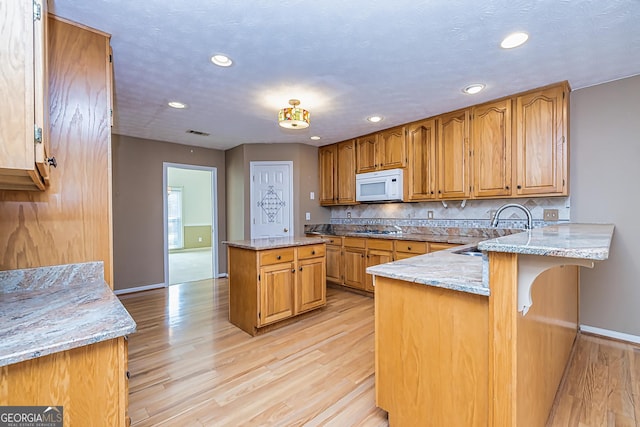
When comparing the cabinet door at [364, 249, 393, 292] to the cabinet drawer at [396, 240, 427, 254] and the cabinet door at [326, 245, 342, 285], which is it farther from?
the cabinet door at [326, 245, 342, 285]

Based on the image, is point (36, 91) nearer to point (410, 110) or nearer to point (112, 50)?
point (112, 50)

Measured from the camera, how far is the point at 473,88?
8.59ft

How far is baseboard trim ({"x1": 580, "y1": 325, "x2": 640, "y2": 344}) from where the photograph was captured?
2.43m

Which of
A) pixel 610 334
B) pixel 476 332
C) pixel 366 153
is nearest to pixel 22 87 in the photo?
pixel 476 332

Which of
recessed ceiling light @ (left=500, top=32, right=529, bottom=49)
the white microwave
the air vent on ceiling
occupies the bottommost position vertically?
the white microwave

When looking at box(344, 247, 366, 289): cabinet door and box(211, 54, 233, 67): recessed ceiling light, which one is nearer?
box(211, 54, 233, 67): recessed ceiling light

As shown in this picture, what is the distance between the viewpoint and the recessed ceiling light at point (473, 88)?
8.39 ft

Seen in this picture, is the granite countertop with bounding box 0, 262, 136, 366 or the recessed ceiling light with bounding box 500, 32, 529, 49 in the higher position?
the recessed ceiling light with bounding box 500, 32, 529, 49

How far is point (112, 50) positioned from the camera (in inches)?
76.4

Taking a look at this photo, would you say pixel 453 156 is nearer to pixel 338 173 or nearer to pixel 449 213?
pixel 449 213

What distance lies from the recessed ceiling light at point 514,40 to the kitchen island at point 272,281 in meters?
2.33

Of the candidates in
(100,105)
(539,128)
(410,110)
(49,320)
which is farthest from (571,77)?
(49,320)

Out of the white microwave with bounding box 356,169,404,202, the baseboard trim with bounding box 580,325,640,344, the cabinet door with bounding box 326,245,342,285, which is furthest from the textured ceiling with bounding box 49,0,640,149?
the baseboard trim with bounding box 580,325,640,344

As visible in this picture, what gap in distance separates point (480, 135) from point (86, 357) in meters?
3.52
